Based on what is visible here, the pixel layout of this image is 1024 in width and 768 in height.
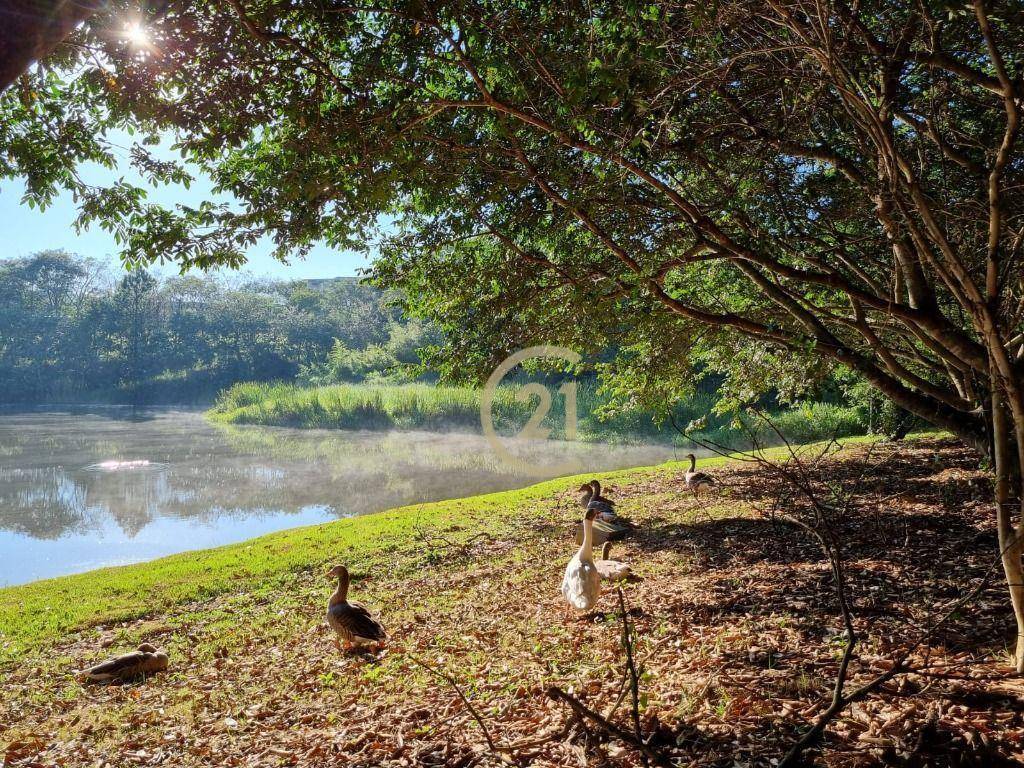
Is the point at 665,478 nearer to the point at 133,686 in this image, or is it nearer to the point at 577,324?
the point at 577,324

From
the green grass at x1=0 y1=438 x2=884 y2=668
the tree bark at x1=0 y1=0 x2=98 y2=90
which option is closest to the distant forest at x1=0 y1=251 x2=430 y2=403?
the green grass at x1=0 y1=438 x2=884 y2=668

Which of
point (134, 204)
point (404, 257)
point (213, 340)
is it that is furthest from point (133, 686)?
point (213, 340)

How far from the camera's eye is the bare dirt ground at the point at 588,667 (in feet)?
10.5

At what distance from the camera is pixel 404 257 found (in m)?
9.30

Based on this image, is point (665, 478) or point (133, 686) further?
point (665, 478)

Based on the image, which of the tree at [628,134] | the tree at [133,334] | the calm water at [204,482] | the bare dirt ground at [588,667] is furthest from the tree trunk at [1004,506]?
the tree at [133,334]

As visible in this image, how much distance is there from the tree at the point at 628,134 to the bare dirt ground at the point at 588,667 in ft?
2.99

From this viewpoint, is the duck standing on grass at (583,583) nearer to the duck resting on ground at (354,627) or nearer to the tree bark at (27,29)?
the duck resting on ground at (354,627)

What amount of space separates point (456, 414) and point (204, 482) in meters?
15.6

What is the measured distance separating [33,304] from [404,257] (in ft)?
240

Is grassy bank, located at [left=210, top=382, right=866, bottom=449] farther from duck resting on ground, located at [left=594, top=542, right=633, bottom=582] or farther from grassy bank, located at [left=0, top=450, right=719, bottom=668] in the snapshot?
duck resting on ground, located at [left=594, top=542, right=633, bottom=582]

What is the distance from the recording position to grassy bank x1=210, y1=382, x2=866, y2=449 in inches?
1043

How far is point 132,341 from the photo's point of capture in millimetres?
63719

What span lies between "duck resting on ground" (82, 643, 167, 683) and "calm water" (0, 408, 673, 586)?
29.8ft
